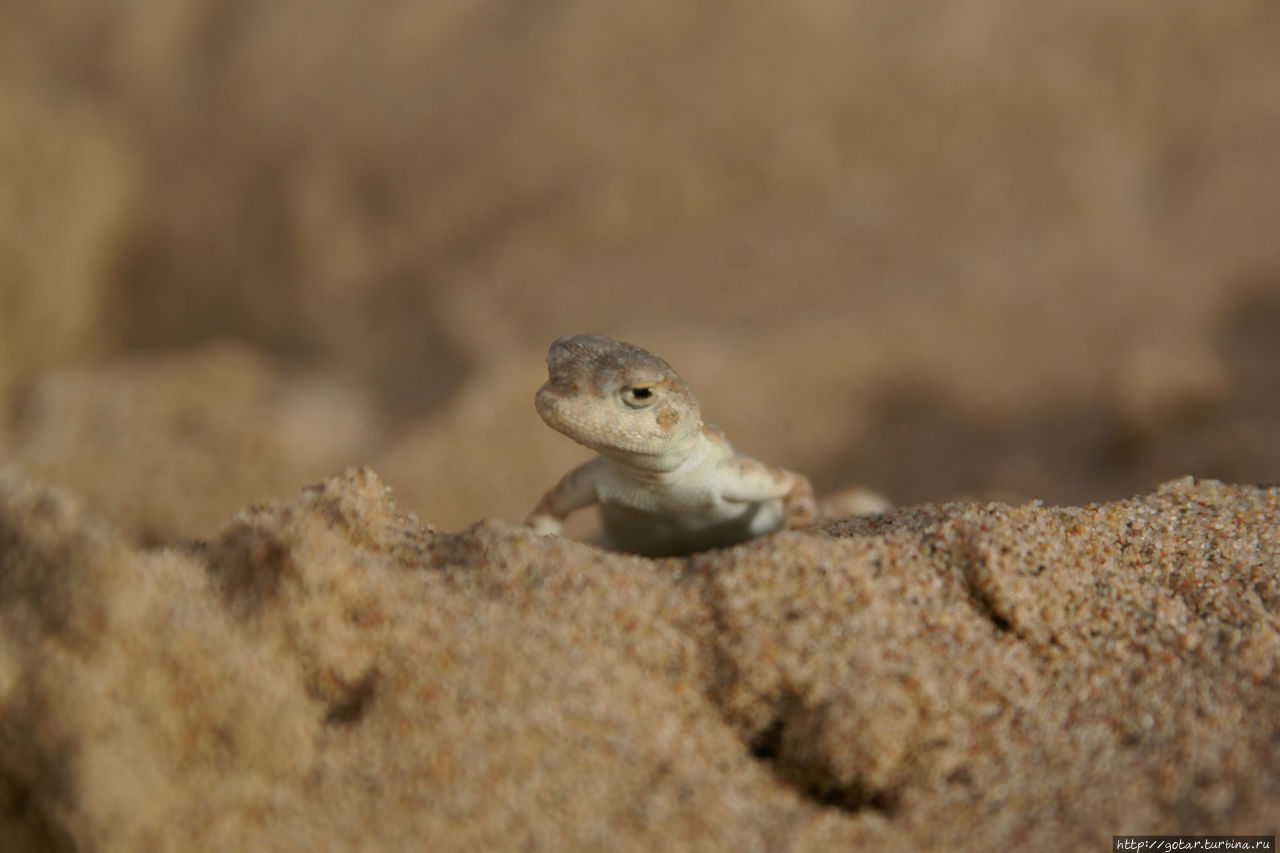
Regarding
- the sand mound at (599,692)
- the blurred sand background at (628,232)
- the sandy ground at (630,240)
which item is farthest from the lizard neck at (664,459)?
the blurred sand background at (628,232)

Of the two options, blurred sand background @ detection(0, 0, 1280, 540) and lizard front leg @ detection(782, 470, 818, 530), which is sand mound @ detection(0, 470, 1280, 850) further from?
blurred sand background @ detection(0, 0, 1280, 540)

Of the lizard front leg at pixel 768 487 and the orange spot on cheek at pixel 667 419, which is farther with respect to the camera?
the lizard front leg at pixel 768 487

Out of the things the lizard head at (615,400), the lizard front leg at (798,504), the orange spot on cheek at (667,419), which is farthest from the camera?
the lizard front leg at (798,504)

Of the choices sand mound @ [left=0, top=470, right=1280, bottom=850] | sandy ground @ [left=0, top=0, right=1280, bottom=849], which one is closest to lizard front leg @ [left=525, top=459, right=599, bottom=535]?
sand mound @ [left=0, top=470, right=1280, bottom=850]

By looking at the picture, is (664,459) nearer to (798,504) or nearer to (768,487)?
(768,487)

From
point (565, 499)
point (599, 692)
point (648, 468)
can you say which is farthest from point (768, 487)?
point (599, 692)

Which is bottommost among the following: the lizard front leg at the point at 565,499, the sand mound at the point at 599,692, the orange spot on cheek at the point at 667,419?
the sand mound at the point at 599,692

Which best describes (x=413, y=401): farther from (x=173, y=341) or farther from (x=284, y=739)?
(x=284, y=739)

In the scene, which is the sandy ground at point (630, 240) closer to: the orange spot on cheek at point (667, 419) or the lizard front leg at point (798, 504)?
the lizard front leg at point (798, 504)

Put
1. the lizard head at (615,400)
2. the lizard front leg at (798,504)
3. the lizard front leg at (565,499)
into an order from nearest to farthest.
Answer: the lizard head at (615,400), the lizard front leg at (565,499), the lizard front leg at (798,504)
